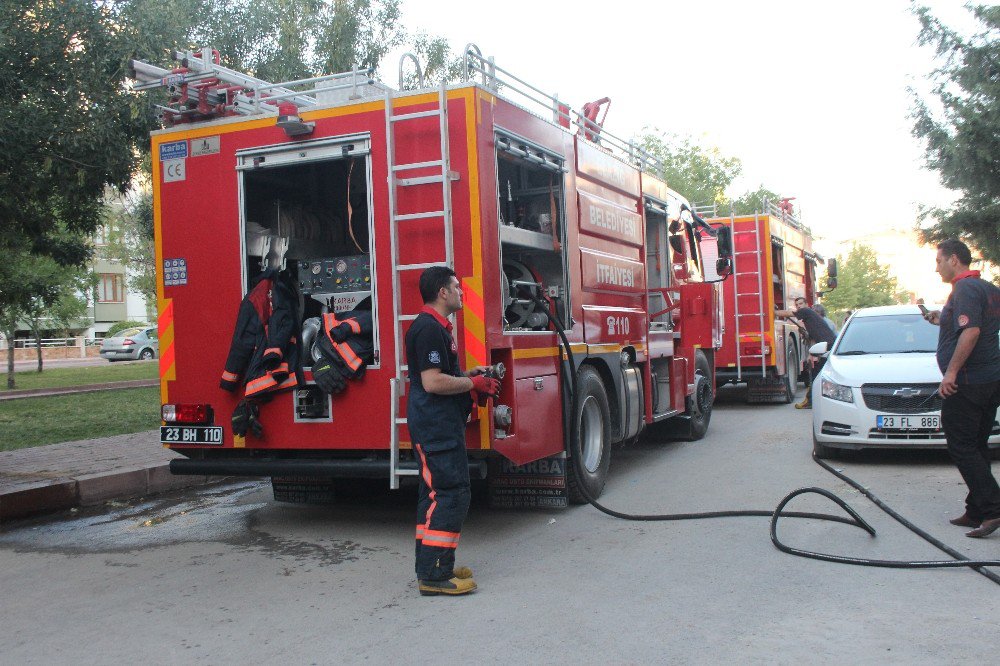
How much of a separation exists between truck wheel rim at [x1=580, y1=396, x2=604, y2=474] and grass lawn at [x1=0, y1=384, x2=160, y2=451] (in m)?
6.76

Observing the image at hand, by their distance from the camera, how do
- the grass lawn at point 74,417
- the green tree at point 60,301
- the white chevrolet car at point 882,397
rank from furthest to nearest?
1. the green tree at point 60,301
2. the grass lawn at point 74,417
3. the white chevrolet car at point 882,397

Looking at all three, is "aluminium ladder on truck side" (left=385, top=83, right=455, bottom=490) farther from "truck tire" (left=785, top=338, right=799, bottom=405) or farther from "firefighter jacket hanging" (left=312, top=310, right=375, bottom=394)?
"truck tire" (left=785, top=338, right=799, bottom=405)

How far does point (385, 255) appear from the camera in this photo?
6.11 metres

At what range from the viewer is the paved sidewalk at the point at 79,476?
296 inches

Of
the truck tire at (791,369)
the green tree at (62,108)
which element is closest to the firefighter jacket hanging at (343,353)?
the green tree at (62,108)

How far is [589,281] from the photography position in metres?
7.59

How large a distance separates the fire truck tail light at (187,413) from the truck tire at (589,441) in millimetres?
2656

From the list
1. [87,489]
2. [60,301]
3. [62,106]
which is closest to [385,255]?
[87,489]

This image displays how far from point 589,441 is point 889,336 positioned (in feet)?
13.5

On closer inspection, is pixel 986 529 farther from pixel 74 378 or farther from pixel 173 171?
pixel 74 378

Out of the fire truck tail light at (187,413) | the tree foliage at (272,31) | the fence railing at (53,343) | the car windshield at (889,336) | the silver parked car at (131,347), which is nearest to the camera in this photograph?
the fire truck tail light at (187,413)

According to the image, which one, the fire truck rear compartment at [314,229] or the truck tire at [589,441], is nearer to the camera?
the fire truck rear compartment at [314,229]

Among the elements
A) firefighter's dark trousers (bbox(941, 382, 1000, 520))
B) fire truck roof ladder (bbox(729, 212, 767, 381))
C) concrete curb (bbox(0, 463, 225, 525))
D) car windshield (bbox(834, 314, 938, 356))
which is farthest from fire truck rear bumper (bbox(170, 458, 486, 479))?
fire truck roof ladder (bbox(729, 212, 767, 381))

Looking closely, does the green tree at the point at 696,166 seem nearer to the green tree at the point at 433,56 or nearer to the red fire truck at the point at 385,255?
the green tree at the point at 433,56
